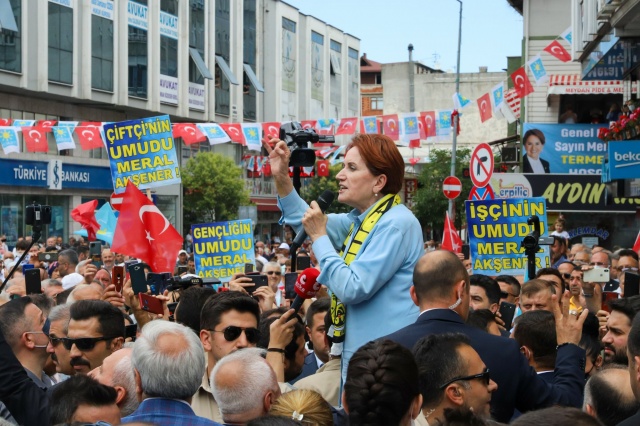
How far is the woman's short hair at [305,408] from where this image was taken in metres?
4.26

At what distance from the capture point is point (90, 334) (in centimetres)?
641

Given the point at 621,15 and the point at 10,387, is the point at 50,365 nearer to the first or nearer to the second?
the point at 10,387

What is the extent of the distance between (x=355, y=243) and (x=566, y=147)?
101 ft

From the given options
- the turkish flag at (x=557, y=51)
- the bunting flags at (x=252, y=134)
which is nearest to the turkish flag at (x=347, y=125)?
the bunting flags at (x=252, y=134)

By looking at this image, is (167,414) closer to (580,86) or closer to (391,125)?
(391,125)

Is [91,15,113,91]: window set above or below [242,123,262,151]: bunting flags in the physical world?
above

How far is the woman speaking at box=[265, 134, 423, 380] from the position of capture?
5148 mm

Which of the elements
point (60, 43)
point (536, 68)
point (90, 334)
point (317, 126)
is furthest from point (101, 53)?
point (90, 334)

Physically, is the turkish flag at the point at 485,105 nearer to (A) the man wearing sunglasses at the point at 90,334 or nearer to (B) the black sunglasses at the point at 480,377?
(A) the man wearing sunglasses at the point at 90,334

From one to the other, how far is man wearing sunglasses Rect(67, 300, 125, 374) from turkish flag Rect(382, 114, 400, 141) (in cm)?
2162

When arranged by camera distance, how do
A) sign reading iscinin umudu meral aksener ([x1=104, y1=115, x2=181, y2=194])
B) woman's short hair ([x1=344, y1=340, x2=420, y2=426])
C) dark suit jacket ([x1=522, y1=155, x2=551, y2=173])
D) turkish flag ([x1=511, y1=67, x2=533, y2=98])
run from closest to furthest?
woman's short hair ([x1=344, y1=340, x2=420, y2=426]), sign reading iscinin umudu meral aksener ([x1=104, y1=115, x2=181, y2=194]), turkish flag ([x1=511, y1=67, x2=533, y2=98]), dark suit jacket ([x1=522, y1=155, x2=551, y2=173])

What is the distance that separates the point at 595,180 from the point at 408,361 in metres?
28.5

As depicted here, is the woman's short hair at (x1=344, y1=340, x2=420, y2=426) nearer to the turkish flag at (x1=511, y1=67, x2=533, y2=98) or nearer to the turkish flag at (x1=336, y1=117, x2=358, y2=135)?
the turkish flag at (x1=511, y1=67, x2=533, y2=98)

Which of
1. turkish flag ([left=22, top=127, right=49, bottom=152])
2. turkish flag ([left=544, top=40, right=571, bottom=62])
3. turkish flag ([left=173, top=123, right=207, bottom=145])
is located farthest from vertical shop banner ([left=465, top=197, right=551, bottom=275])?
turkish flag ([left=22, top=127, right=49, bottom=152])
